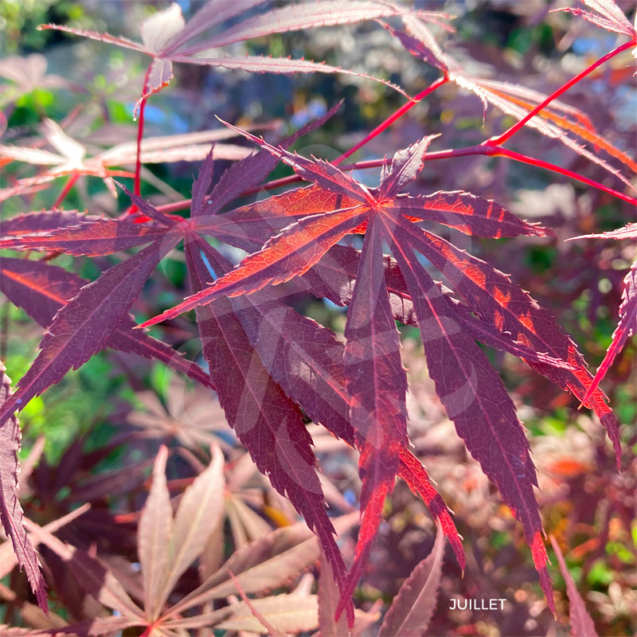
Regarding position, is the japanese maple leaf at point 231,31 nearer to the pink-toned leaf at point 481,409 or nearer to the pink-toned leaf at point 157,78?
the pink-toned leaf at point 157,78

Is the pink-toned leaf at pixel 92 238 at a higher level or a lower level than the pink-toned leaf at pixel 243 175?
lower

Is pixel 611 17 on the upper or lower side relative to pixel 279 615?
upper

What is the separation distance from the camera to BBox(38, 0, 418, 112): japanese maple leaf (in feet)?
1.31

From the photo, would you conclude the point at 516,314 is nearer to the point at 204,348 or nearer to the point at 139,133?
the point at 204,348

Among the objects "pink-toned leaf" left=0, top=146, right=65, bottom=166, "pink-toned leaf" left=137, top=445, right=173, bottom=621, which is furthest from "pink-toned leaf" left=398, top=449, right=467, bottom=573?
"pink-toned leaf" left=0, top=146, right=65, bottom=166

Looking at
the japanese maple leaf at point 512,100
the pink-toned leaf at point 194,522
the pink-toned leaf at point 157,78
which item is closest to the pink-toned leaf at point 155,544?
the pink-toned leaf at point 194,522

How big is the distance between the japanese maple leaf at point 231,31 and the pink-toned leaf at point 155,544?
395 millimetres

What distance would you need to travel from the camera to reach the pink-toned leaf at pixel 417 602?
0.44 metres

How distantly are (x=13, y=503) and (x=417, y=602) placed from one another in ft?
1.07

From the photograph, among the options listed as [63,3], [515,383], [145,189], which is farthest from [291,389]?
[63,3]

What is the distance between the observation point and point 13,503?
328mm

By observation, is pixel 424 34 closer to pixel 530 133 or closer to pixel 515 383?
pixel 530 133

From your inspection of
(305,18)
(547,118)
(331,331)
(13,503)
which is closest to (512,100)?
(547,118)

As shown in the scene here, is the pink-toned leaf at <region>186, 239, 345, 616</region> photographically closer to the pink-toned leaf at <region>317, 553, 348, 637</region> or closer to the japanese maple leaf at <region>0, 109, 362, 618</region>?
the japanese maple leaf at <region>0, 109, 362, 618</region>
